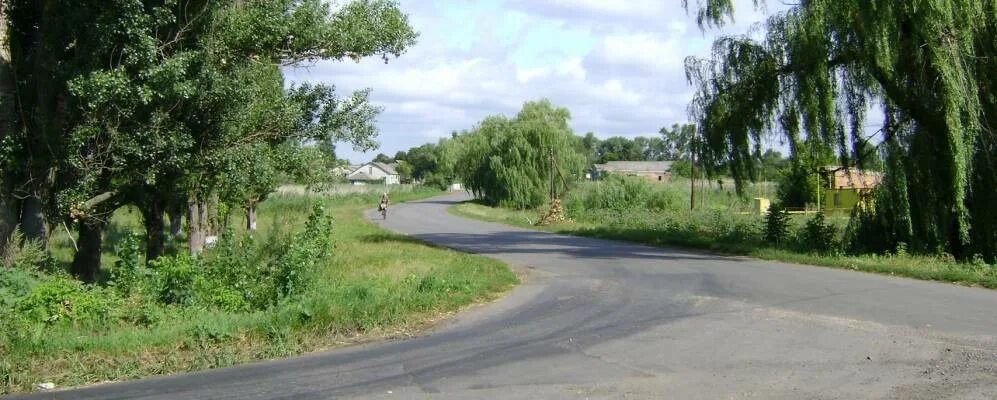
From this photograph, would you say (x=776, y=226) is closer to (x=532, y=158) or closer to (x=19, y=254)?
(x=19, y=254)

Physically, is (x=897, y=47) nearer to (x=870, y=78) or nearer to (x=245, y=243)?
(x=870, y=78)

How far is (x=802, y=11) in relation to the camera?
19.5 meters

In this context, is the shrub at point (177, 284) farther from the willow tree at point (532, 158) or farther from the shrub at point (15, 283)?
the willow tree at point (532, 158)

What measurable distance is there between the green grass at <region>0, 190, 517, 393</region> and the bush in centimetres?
950

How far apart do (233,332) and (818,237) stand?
15396mm

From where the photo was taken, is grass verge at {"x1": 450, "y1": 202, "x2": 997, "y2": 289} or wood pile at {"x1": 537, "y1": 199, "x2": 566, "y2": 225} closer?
grass verge at {"x1": 450, "y1": 202, "x2": 997, "y2": 289}

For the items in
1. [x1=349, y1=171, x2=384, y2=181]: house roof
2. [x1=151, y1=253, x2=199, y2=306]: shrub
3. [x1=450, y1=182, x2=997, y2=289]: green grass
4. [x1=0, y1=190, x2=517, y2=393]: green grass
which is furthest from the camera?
[x1=349, y1=171, x2=384, y2=181]: house roof

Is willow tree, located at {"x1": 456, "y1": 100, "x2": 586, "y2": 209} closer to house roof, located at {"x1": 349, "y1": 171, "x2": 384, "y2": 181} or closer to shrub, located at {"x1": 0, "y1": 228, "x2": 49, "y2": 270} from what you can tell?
shrub, located at {"x1": 0, "y1": 228, "x2": 49, "y2": 270}

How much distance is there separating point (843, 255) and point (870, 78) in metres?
4.10

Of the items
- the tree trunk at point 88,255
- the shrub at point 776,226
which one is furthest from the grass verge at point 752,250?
the tree trunk at point 88,255

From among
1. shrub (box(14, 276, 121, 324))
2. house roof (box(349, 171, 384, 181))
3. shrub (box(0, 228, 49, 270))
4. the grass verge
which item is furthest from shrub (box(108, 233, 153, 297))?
house roof (box(349, 171, 384, 181))

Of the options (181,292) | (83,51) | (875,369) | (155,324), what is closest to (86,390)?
(155,324)

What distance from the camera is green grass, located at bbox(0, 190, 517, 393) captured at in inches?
322

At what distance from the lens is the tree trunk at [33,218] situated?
1264 centimetres
